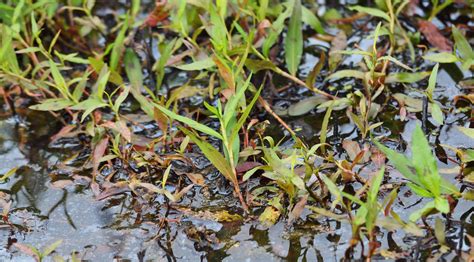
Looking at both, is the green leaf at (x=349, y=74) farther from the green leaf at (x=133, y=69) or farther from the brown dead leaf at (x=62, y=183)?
the brown dead leaf at (x=62, y=183)

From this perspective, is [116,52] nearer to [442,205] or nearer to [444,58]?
[444,58]

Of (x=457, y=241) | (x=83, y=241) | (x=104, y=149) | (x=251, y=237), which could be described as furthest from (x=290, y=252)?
(x=104, y=149)

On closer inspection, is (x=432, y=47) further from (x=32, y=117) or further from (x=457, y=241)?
(x=32, y=117)

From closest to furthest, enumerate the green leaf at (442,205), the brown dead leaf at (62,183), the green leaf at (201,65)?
the green leaf at (442,205), the brown dead leaf at (62,183), the green leaf at (201,65)

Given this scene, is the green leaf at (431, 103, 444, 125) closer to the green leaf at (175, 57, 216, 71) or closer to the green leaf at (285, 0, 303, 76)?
the green leaf at (285, 0, 303, 76)

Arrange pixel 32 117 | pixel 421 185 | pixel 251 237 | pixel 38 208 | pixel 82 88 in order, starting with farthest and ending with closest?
1. pixel 32 117
2. pixel 82 88
3. pixel 38 208
4. pixel 251 237
5. pixel 421 185

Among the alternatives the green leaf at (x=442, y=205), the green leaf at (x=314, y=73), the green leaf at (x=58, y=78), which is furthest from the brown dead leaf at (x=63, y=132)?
the green leaf at (x=442, y=205)

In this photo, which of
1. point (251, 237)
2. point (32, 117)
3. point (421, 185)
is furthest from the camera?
point (32, 117)

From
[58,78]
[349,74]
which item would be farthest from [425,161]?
[58,78]
